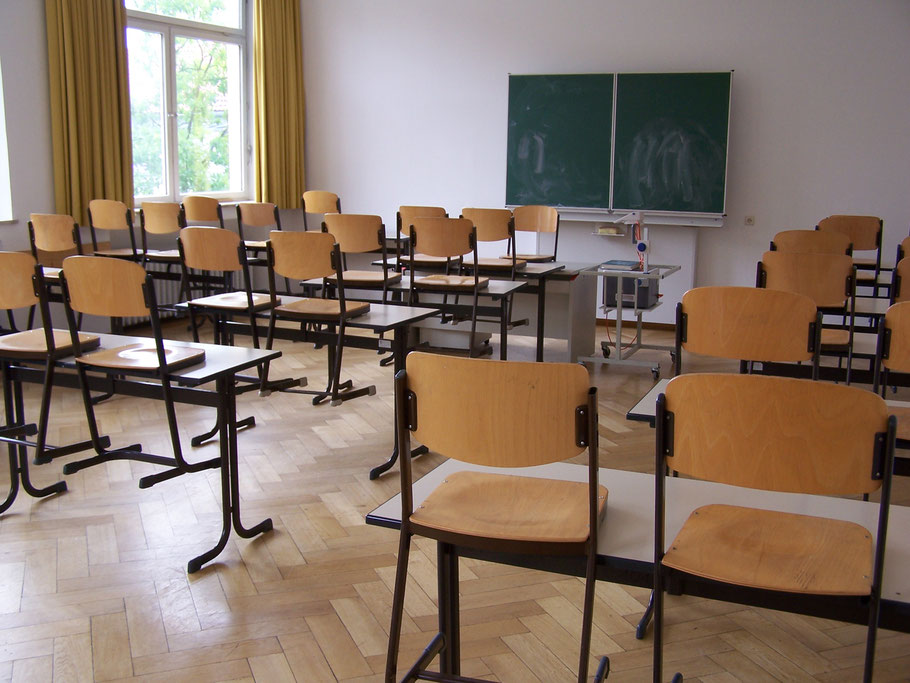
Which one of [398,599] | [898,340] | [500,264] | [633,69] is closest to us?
[398,599]

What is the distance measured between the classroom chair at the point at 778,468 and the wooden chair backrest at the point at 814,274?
2.73 m

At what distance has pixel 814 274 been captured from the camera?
165 inches

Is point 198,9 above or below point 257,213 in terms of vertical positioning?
above

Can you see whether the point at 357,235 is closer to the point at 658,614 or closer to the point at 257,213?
the point at 257,213

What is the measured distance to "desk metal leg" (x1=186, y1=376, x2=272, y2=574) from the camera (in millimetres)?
2910

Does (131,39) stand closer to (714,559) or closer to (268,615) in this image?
(268,615)

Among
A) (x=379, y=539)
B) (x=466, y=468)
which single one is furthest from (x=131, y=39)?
(x=466, y=468)

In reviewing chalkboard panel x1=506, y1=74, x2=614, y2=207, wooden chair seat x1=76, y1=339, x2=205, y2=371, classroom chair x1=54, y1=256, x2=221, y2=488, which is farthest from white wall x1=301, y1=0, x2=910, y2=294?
classroom chair x1=54, y1=256, x2=221, y2=488

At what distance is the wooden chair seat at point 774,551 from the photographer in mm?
1534

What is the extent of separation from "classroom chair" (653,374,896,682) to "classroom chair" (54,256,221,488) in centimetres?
182

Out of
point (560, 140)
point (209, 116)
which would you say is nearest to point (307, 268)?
point (560, 140)

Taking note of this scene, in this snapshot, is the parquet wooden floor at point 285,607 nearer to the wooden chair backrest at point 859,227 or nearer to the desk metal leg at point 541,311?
the desk metal leg at point 541,311

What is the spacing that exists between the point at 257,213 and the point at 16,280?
4031 mm

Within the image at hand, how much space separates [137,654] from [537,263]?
13.8ft
